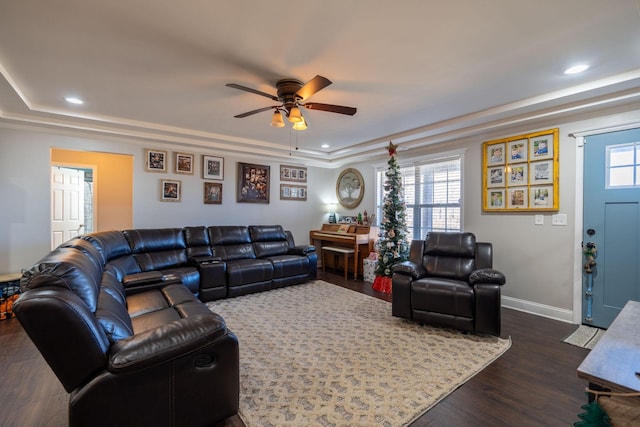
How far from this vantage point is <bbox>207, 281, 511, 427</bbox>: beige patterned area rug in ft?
5.99

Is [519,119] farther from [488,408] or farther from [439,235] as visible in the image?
[488,408]

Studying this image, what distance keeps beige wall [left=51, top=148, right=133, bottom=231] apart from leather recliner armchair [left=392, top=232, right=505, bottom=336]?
5497 millimetres

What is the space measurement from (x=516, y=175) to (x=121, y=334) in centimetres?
449

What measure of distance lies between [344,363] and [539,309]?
283cm


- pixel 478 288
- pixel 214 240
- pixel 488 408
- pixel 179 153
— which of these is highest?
pixel 179 153

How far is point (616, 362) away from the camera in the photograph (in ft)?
4.14

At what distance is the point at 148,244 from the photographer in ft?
13.3

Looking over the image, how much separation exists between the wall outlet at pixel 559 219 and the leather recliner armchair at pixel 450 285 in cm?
90

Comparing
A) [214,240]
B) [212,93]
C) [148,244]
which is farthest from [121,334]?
[214,240]

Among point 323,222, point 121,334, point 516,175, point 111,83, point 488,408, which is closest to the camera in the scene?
point 121,334

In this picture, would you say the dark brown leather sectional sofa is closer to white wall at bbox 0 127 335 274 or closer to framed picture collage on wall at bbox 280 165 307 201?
white wall at bbox 0 127 335 274

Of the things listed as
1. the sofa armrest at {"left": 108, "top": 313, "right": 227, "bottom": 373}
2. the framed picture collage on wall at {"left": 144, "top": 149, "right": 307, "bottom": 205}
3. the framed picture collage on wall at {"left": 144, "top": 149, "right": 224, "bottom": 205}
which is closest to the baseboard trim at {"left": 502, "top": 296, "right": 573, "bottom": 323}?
the sofa armrest at {"left": 108, "top": 313, "right": 227, "bottom": 373}

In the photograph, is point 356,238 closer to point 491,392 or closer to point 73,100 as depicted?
point 491,392

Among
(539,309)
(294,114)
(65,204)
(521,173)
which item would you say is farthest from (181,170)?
(539,309)
